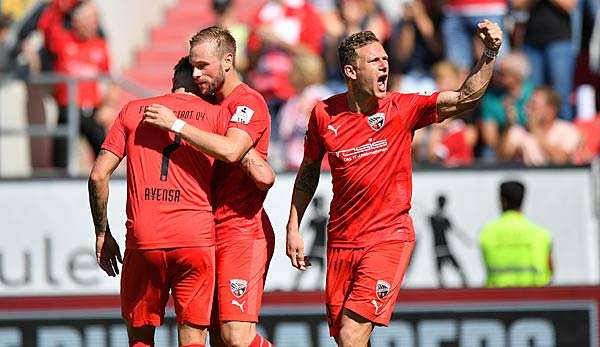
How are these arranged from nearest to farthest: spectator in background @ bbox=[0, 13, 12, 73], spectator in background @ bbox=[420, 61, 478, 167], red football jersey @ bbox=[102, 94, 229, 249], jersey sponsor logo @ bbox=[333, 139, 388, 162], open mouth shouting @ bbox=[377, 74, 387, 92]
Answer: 1. red football jersey @ bbox=[102, 94, 229, 249]
2. open mouth shouting @ bbox=[377, 74, 387, 92]
3. jersey sponsor logo @ bbox=[333, 139, 388, 162]
4. spectator in background @ bbox=[420, 61, 478, 167]
5. spectator in background @ bbox=[0, 13, 12, 73]

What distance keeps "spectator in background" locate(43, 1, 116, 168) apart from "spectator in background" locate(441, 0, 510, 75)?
3612mm

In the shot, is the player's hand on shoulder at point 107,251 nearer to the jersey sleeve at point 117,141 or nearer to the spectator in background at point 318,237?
the jersey sleeve at point 117,141

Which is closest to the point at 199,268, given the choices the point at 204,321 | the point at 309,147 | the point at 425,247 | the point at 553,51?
the point at 204,321

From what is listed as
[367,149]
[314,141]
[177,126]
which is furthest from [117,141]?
[367,149]

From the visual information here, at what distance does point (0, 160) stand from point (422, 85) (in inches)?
184

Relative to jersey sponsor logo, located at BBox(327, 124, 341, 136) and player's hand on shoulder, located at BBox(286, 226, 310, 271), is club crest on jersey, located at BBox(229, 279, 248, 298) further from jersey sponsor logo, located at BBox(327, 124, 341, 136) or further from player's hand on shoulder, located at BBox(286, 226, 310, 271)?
jersey sponsor logo, located at BBox(327, 124, 341, 136)

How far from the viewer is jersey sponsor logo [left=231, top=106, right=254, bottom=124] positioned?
332 inches

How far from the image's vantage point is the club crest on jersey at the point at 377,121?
29.2 feet

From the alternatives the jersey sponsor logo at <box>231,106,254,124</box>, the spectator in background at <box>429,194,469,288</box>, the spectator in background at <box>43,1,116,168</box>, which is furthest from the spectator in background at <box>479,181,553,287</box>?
the jersey sponsor logo at <box>231,106,254,124</box>

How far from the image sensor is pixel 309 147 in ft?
30.1

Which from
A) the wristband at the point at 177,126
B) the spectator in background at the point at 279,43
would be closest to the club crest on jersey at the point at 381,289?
the wristband at the point at 177,126

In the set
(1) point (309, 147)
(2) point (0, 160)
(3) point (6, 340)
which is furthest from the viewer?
(2) point (0, 160)

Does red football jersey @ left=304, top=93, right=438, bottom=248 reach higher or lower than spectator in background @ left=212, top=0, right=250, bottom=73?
lower

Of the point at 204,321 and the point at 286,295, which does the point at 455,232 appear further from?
the point at 204,321
